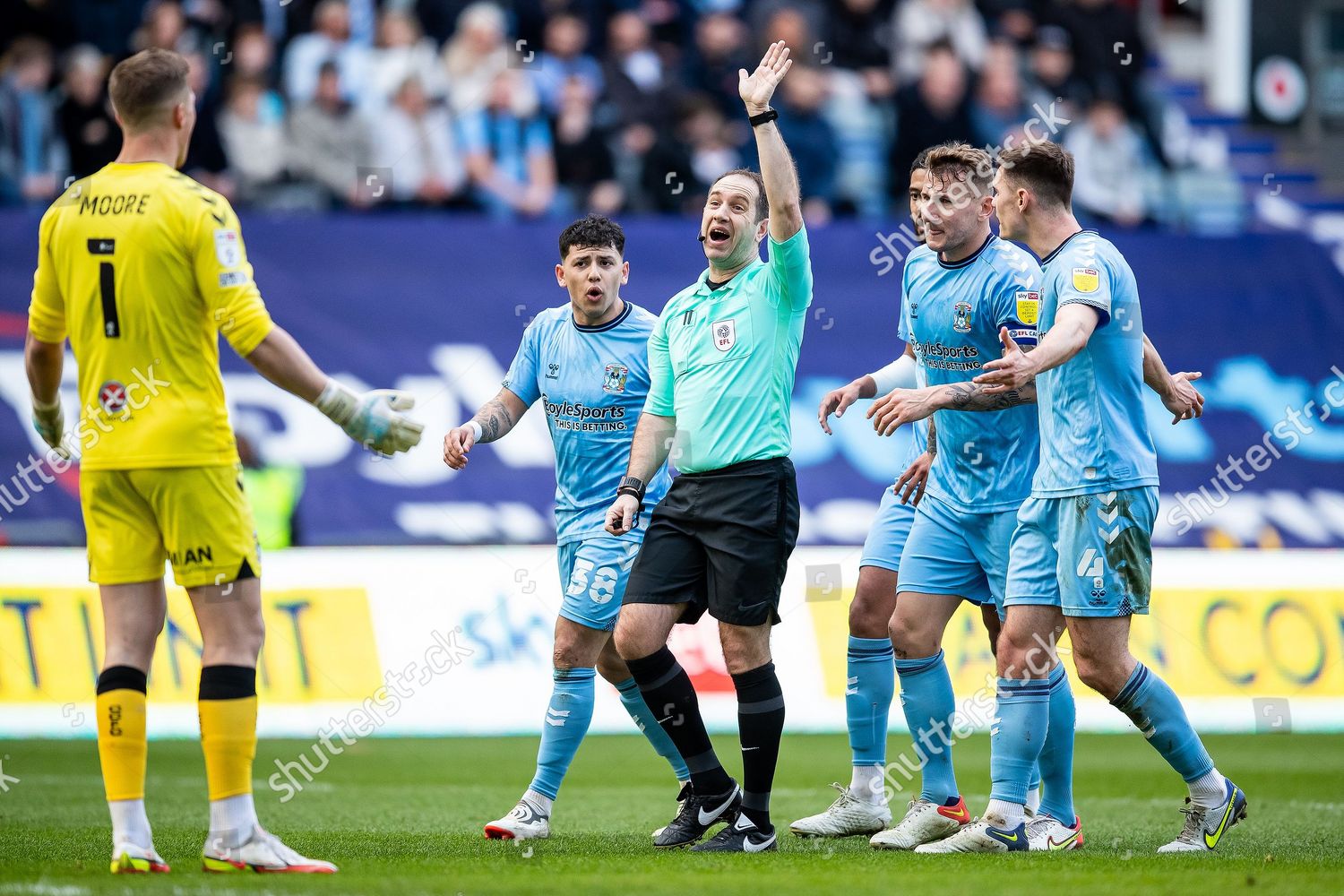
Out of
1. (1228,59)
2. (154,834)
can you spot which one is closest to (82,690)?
(154,834)

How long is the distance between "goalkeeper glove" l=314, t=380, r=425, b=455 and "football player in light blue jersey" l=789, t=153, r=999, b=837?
2.33 m

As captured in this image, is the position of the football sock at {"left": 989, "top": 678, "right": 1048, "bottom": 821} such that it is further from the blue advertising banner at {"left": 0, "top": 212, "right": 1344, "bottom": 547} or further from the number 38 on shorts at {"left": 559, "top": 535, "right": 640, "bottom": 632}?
the blue advertising banner at {"left": 0, "top": 212, "right": 1344, "bottom": 547}

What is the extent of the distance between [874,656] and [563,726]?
1.45 meters

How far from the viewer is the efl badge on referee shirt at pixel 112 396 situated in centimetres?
538

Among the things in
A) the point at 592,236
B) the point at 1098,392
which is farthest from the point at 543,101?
the point at 1098,392

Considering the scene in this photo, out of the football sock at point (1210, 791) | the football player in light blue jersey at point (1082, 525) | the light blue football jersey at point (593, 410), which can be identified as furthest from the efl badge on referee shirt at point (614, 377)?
the football sock at point (1210, 791)

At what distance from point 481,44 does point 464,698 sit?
22.7ft

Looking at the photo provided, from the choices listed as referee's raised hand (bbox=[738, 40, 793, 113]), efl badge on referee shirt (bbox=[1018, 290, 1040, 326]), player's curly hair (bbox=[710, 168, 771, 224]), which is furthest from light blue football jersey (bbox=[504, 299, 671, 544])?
efl badge on referee shirt (bbox=[1018, 290, 1040, 326])

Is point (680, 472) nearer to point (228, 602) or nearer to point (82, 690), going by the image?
point (228, 602)

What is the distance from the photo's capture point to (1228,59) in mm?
19969

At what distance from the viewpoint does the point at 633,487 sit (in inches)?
255

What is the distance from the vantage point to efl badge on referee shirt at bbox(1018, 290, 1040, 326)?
6566 millimetres

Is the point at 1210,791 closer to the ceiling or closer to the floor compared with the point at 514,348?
closer to the floor

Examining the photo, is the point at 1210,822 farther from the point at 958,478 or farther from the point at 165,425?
the point at 165,425
